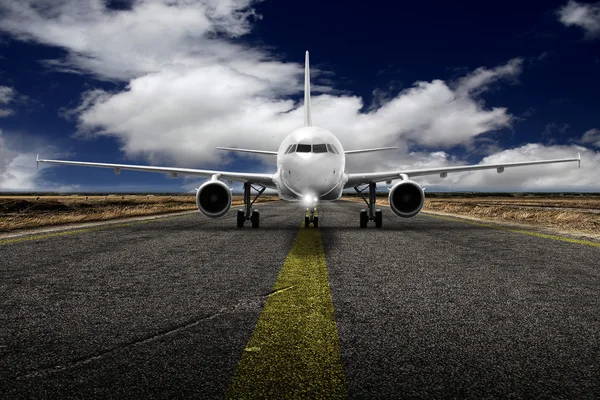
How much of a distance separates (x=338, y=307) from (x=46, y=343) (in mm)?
2156

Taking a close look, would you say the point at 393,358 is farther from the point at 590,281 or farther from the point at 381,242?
the point at 381,242

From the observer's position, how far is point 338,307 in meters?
3.63

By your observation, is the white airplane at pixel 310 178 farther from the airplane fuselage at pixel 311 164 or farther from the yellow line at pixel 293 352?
the yellow line at pixel 293 352

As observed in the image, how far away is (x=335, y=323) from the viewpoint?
315 centimetres

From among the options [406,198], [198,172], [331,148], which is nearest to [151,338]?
[331,148]

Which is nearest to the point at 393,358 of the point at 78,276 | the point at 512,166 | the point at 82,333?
the point at 82,333

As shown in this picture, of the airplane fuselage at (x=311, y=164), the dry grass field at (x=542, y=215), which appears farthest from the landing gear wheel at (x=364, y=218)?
the dry grass field at (x=542, y=215)

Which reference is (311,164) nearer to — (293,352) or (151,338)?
(151,338)

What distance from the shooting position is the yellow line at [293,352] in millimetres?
2037

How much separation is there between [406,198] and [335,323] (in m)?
9.29

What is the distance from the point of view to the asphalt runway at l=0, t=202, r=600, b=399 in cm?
213

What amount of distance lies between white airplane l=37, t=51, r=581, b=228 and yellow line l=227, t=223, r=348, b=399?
663cm

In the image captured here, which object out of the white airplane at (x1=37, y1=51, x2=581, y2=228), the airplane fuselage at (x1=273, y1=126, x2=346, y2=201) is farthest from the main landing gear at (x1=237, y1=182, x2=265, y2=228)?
the airplane fuselage at (x1=273, y1=126, x2=346, y2=201)

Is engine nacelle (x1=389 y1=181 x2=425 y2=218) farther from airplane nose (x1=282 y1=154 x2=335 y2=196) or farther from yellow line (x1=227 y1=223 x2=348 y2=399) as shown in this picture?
yellow line (x1=227 y1=223 x2=348 y2=399)
